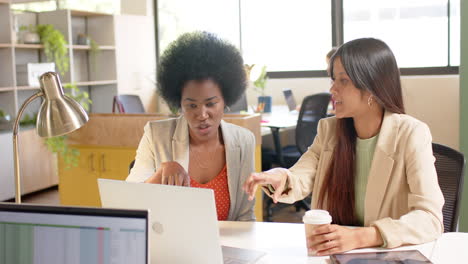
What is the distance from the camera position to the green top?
1.90 metres

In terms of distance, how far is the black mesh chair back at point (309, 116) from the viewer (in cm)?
437

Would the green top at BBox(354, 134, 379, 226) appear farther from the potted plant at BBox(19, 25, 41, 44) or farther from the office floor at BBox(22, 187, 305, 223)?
the potted plant at BBox(19, 25, 41, 44)

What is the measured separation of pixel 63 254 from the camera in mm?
1062

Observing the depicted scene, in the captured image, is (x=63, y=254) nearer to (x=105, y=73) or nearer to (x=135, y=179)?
(x=135, y=179)

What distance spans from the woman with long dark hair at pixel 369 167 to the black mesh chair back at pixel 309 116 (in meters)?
2.34

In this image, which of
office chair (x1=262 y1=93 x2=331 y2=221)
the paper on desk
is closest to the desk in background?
office chair (x1=262 y1=93 x2=331 y2=221)

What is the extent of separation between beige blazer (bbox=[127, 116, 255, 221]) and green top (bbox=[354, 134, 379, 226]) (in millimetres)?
427

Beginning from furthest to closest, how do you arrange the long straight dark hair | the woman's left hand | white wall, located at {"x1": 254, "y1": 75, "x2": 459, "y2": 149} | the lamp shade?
white wall, located at {"x1": 254, "y1": 75, "x2": 459, "y2": 149} < the long straight dark hair < the woman's left hand < the lamp shade

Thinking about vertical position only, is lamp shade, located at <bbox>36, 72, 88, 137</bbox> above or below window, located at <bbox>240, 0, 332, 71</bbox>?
below

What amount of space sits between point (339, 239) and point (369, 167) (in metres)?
0.45

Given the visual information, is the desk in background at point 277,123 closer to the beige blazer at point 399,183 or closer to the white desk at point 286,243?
the beige blazer at point 399,183

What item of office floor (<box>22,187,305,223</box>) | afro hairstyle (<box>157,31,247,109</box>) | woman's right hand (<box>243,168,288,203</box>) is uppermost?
afro hairstyle (<box>157,31,247,109</box>)

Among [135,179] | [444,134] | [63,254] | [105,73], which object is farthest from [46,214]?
[105,73]

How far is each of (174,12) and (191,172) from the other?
5.68 meters
